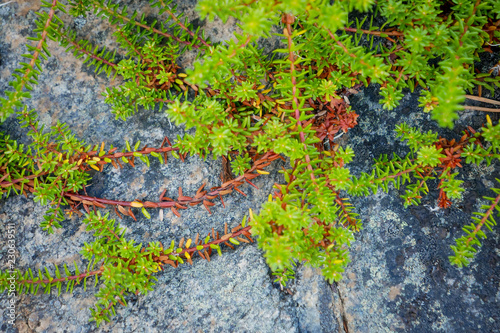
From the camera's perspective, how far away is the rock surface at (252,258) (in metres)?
2.91

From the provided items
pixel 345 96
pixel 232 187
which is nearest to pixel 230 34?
Result: pixel 345 96

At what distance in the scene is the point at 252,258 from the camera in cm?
314

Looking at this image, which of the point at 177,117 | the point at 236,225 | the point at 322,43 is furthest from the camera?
the point at 236,225

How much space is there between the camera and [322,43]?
108 inches

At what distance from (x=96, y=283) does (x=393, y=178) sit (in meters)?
2.75

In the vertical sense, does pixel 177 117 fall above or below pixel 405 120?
above

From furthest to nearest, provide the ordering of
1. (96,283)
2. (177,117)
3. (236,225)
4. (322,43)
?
(236,225) < (96,283) < (322,43) < (177,117)

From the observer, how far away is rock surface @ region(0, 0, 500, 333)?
2.91 metres

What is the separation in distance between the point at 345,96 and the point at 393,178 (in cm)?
86

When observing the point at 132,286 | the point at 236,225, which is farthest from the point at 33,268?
the point at 236,225

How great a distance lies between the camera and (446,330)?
9.29 feet

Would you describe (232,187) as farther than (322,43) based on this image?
Yes

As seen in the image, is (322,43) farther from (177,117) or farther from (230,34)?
(177,117)

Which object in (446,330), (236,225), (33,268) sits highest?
(236,225)
